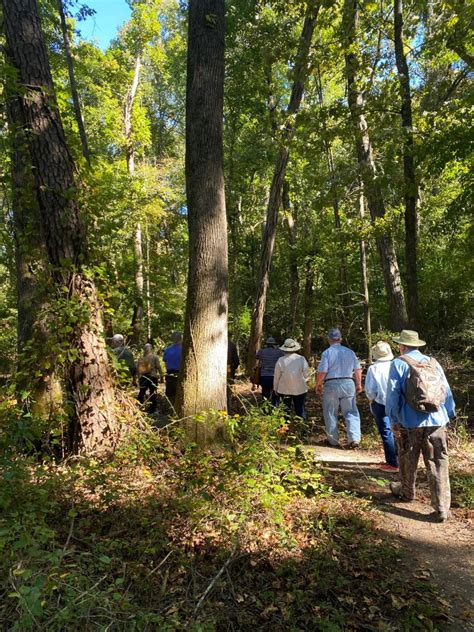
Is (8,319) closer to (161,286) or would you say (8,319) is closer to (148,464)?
(161,286)

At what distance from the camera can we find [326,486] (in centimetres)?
496

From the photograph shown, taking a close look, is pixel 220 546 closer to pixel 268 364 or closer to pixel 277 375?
pixel 277 375

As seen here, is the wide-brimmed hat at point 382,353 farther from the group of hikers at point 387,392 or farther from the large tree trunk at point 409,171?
the large tree trunk at point 409,171

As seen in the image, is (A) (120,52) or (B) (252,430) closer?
(B) (252,430)

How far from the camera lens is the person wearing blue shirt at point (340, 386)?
22.9ft

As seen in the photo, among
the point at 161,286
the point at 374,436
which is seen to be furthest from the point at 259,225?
the point at 374,436

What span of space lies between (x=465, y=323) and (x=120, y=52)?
726 inches

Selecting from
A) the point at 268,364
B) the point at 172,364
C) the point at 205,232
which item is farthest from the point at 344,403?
the point at 205,232

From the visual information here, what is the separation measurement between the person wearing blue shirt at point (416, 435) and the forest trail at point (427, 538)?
7.5 inches

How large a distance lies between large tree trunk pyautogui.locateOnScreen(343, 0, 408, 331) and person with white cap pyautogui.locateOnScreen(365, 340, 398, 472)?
3.18m

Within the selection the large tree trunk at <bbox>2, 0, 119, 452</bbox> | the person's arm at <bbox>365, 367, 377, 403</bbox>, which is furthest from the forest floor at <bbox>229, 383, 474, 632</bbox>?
the large tree trunk at <bbox>2, 0, 119, 452</bbox>

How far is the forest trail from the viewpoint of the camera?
3328mm

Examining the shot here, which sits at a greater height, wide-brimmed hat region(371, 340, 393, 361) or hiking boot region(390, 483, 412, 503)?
wide-brimmed hat region(371, 340, 393, 361)

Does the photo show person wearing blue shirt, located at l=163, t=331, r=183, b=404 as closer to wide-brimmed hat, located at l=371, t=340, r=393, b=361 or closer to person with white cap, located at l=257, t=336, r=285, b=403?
person with white cap, located at l=257, t=336, r=285, b=403
